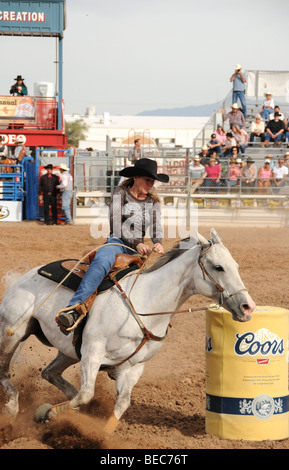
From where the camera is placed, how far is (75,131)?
233ft

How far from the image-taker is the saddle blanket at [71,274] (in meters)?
5.41

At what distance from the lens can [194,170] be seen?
63.6ft

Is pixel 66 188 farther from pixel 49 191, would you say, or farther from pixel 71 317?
pixel 71 317

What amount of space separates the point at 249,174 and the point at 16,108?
29.0 ft

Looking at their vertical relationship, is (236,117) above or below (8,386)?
above

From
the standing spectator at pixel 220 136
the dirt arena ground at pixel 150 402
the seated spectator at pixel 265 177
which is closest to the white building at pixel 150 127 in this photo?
the standing spectator at pixel 220 136

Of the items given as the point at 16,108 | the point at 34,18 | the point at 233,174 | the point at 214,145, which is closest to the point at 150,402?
the point at 233,174

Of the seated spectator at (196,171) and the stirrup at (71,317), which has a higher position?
the seated spectator at (196,171)

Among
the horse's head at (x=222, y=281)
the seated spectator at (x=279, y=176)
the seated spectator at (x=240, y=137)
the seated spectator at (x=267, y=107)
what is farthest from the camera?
the seated spectator at (x=267, y=107)

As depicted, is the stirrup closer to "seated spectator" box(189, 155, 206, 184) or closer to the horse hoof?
the horse hoof

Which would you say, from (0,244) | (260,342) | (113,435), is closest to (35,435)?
(113,435)

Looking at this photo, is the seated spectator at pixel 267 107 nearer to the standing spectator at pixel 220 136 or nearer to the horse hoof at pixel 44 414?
the standing spectator at pixel 220 136

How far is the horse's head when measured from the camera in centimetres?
475

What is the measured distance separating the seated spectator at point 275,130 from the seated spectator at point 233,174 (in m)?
3.22
